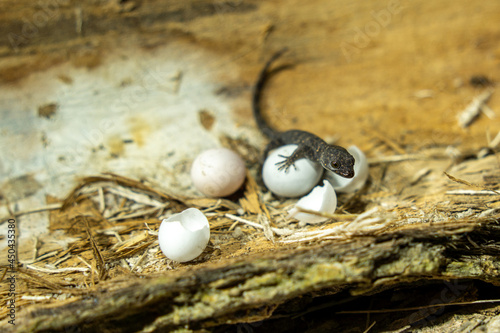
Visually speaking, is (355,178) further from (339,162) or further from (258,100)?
(258,100)

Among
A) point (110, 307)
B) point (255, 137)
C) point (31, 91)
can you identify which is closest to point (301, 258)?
point (110, 307)

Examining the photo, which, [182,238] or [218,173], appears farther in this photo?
[218,173]

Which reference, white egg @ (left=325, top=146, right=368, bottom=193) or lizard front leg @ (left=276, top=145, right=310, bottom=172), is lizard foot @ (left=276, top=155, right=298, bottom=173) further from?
white egg @ (left=325, top=146, right=368, bottom=193)

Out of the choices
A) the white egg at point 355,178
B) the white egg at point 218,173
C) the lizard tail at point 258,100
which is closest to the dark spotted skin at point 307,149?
the lizard tail at point 258,100

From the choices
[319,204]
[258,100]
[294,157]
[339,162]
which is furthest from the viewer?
[258,100]

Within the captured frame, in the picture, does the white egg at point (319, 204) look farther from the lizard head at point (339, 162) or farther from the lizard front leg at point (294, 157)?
the lizard front leg at point (294, 157)

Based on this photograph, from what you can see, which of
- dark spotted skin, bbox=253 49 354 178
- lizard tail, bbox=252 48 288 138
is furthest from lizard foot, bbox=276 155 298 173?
lizard tail, bbox=252 48 288 138

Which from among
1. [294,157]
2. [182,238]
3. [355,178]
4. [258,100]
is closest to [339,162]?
[355,178]

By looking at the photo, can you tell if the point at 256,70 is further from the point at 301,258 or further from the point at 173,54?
the point at 301,258
